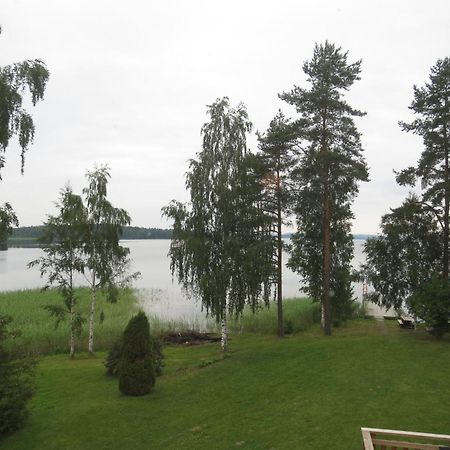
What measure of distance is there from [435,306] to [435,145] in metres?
8.00

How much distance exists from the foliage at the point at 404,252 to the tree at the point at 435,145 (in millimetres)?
884

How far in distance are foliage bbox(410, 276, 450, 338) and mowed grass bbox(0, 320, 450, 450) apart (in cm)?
80

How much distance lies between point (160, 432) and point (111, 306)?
965 inches

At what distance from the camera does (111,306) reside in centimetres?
3325

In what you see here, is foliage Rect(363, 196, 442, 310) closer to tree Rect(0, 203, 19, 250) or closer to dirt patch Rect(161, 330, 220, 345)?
dirt patch Rect(161, 330, 220, 345)

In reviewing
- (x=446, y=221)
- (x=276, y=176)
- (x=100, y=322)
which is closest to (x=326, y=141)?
(x=276, y=176)

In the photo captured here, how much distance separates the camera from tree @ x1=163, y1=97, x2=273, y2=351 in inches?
695

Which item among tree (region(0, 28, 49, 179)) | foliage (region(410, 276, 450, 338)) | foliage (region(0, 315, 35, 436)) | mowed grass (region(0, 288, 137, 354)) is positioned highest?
Result: tree (region(0, 28, 49, 179))

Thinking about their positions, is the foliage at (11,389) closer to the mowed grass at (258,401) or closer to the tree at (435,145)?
the mowed grass at (258,401)

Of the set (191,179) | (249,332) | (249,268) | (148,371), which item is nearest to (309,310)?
(249,332)

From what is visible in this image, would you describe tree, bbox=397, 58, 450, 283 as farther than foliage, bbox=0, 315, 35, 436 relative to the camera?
Yes

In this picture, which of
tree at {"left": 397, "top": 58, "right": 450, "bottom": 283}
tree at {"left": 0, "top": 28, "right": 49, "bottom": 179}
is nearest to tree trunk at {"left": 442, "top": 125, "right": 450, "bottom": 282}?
tree at {"left": 397, "top": 58, "right": 450, "bottom": 283}

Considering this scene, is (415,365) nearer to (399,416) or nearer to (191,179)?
(399,416)

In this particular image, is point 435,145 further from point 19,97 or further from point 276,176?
point 19,97
